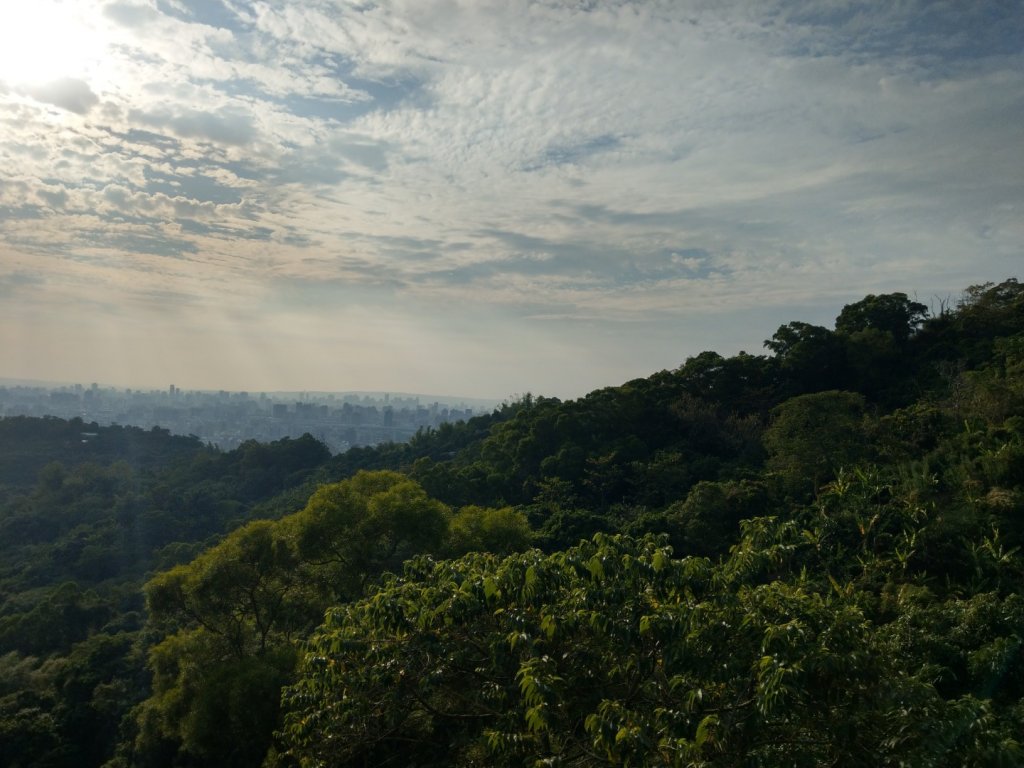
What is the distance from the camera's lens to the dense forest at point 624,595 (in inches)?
158

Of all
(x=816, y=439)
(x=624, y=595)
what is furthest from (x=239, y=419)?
(x=624, y=595)

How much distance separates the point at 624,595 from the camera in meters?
4.81

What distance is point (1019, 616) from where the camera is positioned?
8.32 m

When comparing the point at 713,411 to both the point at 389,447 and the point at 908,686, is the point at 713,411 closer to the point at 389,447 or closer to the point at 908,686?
the point at 908,686

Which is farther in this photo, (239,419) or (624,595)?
(239,419)

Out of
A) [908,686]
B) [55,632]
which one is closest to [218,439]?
[55,632]

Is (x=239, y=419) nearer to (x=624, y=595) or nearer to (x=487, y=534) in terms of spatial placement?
(x=487, y=534)

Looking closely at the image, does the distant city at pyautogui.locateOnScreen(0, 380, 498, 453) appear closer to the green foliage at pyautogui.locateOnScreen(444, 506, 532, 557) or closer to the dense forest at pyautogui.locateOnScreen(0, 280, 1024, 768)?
the dense forest at pyautogui.locateOnScreen(0, 280, 1024, 768)

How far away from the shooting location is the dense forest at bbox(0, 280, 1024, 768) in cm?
401

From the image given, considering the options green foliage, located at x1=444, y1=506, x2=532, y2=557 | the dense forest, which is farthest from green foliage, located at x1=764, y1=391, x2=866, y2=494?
green foliage, located at x1=444, y1=506, x2=532, y2=557

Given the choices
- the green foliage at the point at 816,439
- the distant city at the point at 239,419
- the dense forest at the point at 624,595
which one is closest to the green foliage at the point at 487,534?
the dense forest at the point at 624,595

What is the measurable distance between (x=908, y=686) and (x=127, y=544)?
3414 centimetres

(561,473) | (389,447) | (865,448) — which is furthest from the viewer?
(389,447)

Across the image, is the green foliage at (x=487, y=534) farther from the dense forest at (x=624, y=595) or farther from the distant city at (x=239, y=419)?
the distant city at (x=239, y=419)
